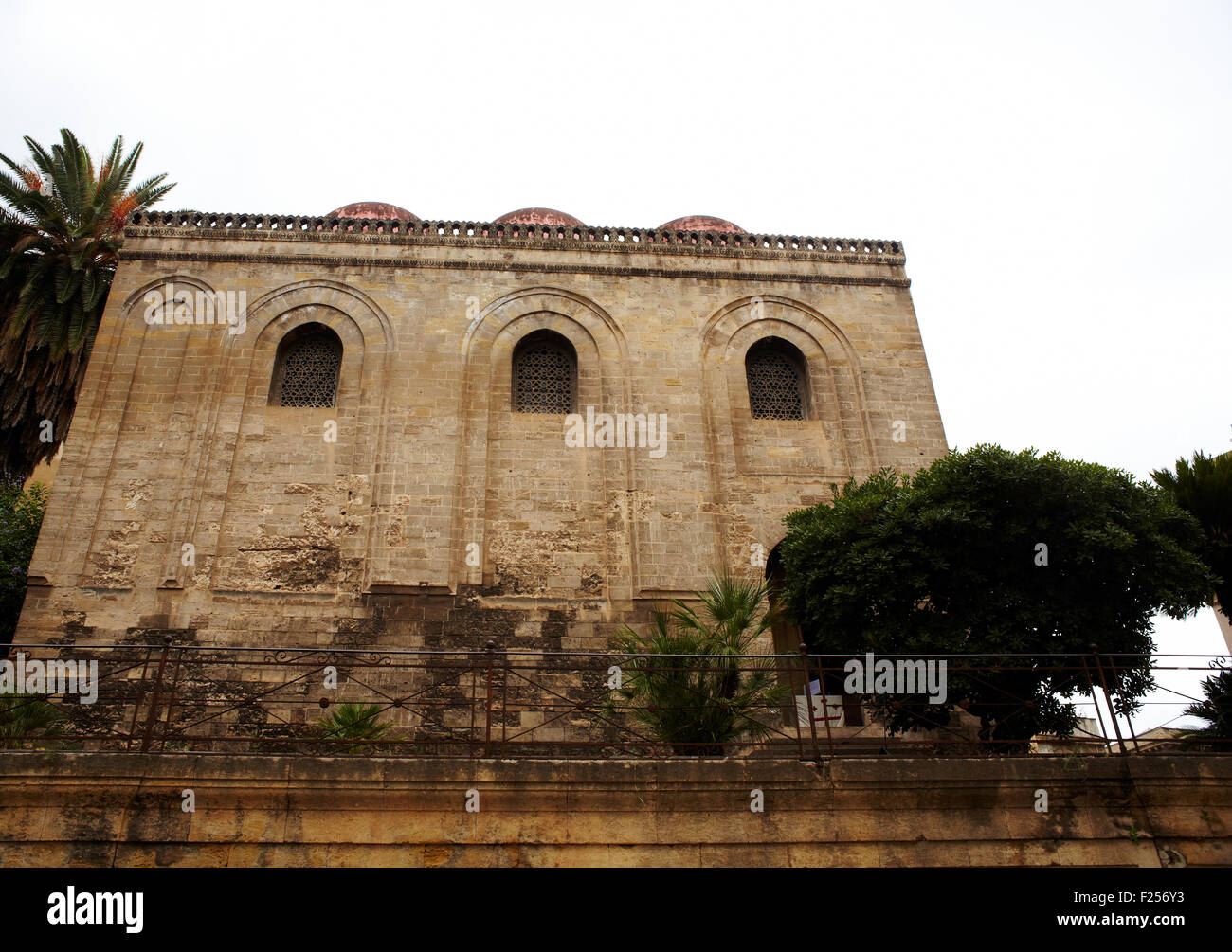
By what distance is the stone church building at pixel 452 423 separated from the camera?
1283 cm

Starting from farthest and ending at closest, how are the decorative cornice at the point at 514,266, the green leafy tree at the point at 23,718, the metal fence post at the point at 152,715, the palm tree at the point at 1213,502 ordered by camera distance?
the decorative cornice at the point at 514,266 → the palm tree at the point at 1213,502 → the green leafy tree at the point at 23,718 → the metal fence post at the point at 152,715

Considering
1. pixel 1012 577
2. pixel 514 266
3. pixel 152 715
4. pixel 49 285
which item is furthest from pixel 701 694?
pixel 49 285

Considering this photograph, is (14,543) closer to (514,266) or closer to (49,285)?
(49,285)

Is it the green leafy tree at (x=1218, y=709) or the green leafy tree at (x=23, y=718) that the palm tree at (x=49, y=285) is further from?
the green leafy tree at (x=1218, y=709)

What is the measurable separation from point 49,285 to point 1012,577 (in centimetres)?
1734

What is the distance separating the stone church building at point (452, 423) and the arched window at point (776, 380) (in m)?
0.04

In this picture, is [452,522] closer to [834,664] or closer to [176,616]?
[176,616]

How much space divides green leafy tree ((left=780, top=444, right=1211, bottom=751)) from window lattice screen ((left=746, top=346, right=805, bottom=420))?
182 inches

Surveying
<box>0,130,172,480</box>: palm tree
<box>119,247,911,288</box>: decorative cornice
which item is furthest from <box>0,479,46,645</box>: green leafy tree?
<box>119,247,911,288</box>: decorative cornice

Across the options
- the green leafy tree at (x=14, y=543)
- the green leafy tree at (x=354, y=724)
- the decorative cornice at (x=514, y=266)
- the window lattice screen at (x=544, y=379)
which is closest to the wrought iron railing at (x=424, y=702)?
the green leafy tree at (x=354, y=724)

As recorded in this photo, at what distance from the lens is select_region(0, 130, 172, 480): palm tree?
16172 mm

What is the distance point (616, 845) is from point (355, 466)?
9244 millimetres

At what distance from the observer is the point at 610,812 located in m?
5.95
